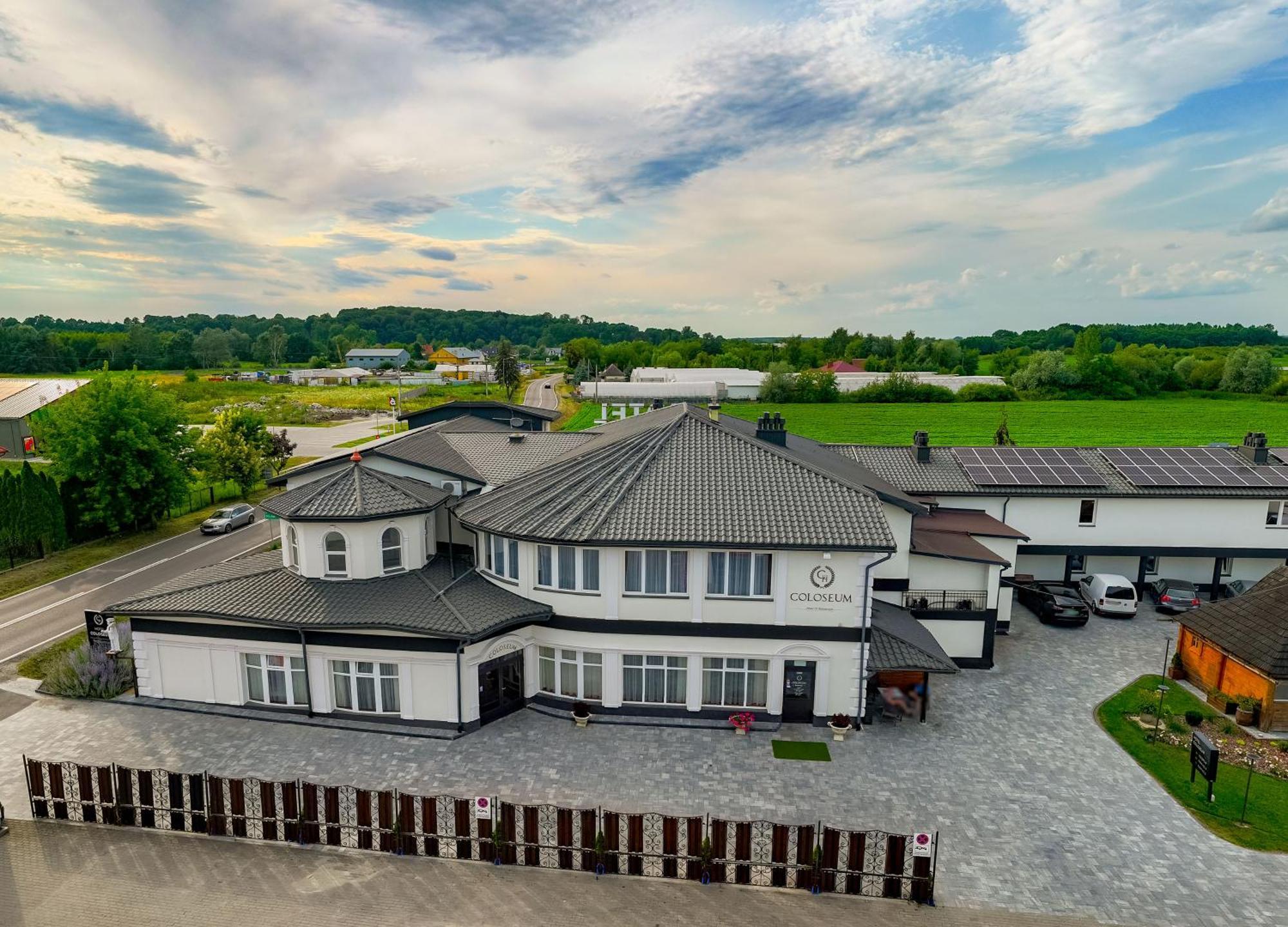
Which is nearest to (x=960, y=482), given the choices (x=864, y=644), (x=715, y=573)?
(x=864, y=644)

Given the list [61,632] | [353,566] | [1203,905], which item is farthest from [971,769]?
[61,632]

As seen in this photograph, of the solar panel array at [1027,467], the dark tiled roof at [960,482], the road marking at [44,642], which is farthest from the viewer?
the solar panel array at [1027,467]

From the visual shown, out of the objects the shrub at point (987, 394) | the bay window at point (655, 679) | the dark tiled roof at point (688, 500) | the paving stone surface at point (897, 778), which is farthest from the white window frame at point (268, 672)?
the shrub at point (987, 394)

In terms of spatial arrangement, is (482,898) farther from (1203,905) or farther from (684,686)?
(1203,905)

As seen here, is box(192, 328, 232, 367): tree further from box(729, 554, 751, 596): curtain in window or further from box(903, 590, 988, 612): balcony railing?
box(903, 590, 988, 612): balcony railing

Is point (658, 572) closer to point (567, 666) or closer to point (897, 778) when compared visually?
point (567, 666)

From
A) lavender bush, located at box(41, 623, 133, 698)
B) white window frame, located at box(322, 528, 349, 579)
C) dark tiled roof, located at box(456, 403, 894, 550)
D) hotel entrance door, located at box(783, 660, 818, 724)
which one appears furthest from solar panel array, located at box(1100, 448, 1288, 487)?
lavender bush, located at box(41, 623, 133, 698)

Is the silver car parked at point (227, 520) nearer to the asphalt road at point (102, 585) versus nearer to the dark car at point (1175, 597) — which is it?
the asphalt road at point (102, 585)
